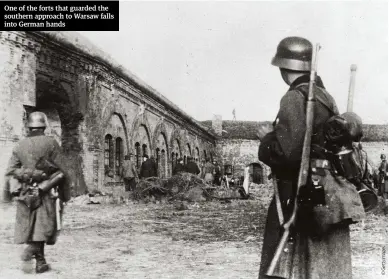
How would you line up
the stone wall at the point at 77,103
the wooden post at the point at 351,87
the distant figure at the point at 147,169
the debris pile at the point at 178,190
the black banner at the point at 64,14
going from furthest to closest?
the distant figure at the point at 147,169
the debris pile at the point at 178,190
the stone wall at the point at 77,103
the black banner at the point at 64,14
the wooden post at the point at 351,87

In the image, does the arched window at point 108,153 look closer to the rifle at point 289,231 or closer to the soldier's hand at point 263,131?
the soldier's hand at point 263,131

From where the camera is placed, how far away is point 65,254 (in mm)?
6203

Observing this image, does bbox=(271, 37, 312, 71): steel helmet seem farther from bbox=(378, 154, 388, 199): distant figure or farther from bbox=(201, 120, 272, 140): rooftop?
bbox=(201, 120, 272, 140): rooftop

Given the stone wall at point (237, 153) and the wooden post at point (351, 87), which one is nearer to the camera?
the wooden post at point (351, 87)

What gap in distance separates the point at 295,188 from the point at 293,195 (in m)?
0.04

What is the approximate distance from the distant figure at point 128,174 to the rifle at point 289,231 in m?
14.2

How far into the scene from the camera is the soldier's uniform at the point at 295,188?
9.85 ft

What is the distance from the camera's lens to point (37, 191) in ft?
17.2

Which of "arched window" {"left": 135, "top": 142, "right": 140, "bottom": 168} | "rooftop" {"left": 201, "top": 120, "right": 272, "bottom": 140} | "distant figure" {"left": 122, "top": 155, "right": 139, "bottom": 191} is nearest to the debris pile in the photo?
"distant figure" {"left": 122, "top": 155, "right": 139, "bottom": 191}

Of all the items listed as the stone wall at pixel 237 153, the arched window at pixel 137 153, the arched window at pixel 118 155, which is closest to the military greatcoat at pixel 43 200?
the arched window at pixel 118 155

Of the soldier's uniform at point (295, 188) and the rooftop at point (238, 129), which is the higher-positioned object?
the rooftop at point (238, 129)

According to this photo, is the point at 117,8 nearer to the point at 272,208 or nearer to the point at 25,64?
the point at 272,208

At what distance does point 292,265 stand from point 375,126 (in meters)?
48.8

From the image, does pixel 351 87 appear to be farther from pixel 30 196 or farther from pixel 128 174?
pixel 128 174
